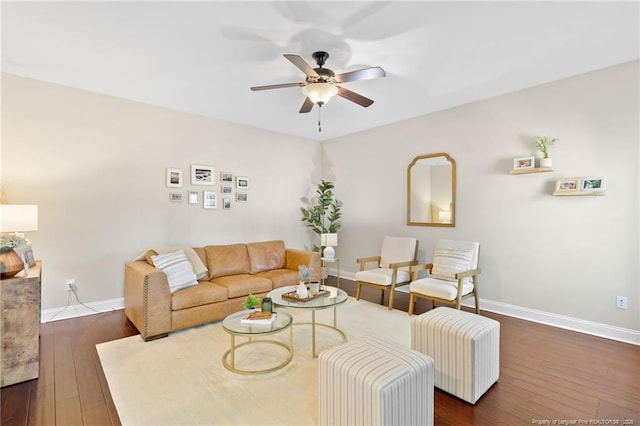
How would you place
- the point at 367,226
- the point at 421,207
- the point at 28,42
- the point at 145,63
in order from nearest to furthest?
the point at 28,42 → the point at 145,63 → the point at 421,207 → the point at 367,226

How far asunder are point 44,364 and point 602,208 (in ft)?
18.2

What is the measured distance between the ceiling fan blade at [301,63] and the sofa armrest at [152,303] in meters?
2.41

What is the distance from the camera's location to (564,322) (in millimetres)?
3441

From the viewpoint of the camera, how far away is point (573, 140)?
3.38 metres

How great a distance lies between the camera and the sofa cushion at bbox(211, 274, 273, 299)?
3.63 meters

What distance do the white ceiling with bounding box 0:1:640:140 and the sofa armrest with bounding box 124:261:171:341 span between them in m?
2.18

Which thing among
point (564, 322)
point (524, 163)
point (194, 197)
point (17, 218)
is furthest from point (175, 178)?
point (564, 322)

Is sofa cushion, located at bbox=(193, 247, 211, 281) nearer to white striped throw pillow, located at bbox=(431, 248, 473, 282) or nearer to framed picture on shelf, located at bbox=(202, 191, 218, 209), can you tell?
framed picture on shelf, located at bbox=(202, 191, 218, 209)

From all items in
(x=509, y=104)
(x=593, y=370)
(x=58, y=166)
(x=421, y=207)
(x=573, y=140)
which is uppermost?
(x=509, y=104)

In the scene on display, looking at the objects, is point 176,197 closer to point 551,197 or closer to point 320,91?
point 320,91

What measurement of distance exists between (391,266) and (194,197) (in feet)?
10.2

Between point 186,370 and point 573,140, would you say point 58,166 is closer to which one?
point 186,370

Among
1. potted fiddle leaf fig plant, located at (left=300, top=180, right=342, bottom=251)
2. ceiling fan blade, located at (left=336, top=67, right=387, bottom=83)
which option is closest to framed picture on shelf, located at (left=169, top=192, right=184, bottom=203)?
potted fiddle leaf fig plant, located at (left=300, top=180, right=342, bottom=251)

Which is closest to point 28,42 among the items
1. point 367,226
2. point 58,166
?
point 58,166
